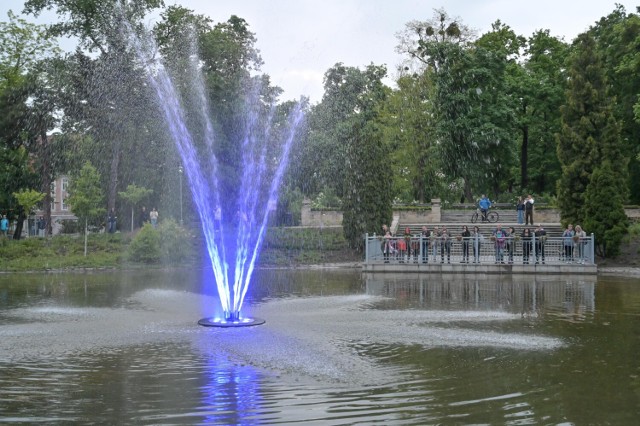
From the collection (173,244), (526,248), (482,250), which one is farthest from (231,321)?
(173,244)

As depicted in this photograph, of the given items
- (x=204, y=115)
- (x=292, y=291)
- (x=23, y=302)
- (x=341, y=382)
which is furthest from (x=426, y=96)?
(x=341, y=382)

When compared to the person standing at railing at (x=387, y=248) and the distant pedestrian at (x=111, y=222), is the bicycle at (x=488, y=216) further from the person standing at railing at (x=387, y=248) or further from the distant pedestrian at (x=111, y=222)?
the distant pedestrian at (x=111, y=222)

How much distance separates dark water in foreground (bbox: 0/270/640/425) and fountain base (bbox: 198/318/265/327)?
335mm

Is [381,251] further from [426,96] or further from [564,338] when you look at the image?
[426,96]

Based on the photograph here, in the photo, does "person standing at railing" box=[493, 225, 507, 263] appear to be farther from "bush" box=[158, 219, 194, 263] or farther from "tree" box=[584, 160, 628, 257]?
"bush" box=[158, 219, 194, 263]

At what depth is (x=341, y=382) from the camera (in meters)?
8.73

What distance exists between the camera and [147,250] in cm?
3325

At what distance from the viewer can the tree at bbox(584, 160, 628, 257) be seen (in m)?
30.5

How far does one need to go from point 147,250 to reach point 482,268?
54.9ft

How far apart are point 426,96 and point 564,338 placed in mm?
42217

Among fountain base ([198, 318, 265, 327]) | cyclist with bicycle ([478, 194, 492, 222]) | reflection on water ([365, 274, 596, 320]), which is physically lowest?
fountain base ([198, 318, 265, 327])

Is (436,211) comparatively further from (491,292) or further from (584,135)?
(491,292)

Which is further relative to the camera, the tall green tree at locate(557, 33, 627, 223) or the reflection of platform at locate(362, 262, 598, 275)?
the tall green tree at locate(557, 33, 627, 223)

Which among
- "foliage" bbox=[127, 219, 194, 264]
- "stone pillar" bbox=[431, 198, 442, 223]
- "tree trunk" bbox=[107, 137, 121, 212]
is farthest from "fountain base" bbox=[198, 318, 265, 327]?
"stone pillar" bbox=[431, 198, 442, 223]
